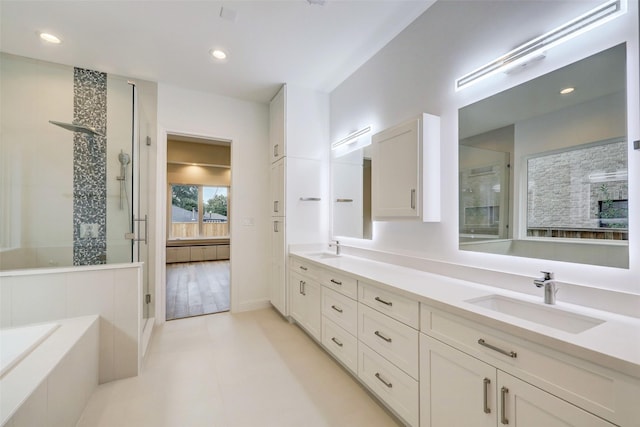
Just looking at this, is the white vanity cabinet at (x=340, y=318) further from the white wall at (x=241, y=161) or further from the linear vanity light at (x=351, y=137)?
the white wall at (x=241, y=161)

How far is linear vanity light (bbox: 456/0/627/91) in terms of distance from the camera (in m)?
1.15

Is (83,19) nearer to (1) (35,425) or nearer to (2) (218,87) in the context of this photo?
(2) (218,87)

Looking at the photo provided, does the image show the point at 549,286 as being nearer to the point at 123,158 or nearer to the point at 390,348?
the point at 390,348

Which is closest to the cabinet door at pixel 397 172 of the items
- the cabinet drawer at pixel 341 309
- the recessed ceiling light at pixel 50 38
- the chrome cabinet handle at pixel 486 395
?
the cabinet drawer at pixel 341 309

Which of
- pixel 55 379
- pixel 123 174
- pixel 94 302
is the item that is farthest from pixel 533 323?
pixel 123 174

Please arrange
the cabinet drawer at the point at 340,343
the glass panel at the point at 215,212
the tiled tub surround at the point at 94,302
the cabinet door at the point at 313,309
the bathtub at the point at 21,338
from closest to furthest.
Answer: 1. the bathtub at the point at 21,338
2. the tiled tub surround at the point at 94,302
3. the cabinet drawer at the point at 340,343
4. the cabinet door at the point at 313,309
5. the glass panel at the point at 215,212

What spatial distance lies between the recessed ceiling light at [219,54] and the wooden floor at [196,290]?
304 cm

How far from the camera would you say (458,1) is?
1.80m

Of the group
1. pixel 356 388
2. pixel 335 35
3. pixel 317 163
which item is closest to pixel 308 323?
pixel 356 388

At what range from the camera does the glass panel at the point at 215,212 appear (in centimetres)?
748

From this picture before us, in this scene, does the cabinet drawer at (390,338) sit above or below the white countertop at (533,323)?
below

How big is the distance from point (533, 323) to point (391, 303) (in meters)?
0.72

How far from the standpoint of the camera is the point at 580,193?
1260 millimetres

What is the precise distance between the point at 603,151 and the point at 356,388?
2.00 metres
